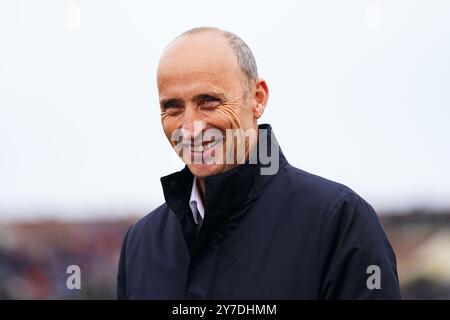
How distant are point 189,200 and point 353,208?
60cm

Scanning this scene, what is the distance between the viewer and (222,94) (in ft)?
8.77

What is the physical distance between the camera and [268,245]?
2.62m

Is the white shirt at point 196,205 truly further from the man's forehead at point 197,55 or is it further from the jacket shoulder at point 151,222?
the man's forehead at point 197,55

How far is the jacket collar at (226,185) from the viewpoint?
265 cm

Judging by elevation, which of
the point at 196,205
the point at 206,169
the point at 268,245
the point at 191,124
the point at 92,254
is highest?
the point at 191,124

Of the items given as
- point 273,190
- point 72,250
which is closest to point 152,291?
point 273,190

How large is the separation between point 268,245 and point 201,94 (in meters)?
A: 0.54

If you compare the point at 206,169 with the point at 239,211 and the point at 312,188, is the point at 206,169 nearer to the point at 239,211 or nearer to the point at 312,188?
the point at 239,211

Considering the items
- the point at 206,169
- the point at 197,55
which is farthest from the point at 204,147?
the point at 197,55

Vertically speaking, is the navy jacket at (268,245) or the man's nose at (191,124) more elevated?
the man's nose at (191,124)

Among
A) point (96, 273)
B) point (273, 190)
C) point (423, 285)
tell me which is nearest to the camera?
point (273, 190)

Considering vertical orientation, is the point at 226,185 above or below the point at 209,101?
below

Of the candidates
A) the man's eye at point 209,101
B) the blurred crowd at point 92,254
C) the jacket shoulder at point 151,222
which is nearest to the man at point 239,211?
the man's eye at point 209,101
